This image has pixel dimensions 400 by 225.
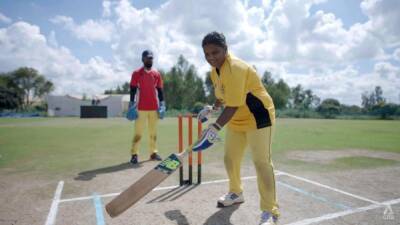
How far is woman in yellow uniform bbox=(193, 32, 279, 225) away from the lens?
10.6ft

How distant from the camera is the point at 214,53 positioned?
3.43 meters

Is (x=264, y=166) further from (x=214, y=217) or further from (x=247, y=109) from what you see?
(x=214, y=217)

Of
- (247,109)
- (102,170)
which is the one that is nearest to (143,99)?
(102,170)

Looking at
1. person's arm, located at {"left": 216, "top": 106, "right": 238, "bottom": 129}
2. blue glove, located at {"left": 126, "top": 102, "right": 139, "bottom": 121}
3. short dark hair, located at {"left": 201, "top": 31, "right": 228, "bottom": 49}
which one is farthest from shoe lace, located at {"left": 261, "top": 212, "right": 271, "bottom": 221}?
blue glove, located at {"left": 126, "top": 102, "right": 139, "bottom": 121}

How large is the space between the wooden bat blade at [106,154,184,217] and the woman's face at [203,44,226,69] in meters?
1.23

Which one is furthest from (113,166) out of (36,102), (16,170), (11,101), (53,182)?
(36,102)

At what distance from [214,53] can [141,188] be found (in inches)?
69.6

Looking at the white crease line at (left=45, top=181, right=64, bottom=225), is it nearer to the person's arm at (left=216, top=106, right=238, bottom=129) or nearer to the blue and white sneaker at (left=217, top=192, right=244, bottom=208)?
the blue and white sneaker at (left=217, top=192, right=244, bottom=208)

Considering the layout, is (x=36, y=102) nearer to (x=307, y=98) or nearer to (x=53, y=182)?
(x=307, y=98)

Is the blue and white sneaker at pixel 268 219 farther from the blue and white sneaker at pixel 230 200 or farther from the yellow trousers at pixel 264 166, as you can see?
the blue and white sneaker at pixel 230 200

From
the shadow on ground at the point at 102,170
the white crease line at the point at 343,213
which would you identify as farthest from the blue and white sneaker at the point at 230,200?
the shadow on ground at the point at 102,170

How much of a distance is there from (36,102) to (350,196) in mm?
99269

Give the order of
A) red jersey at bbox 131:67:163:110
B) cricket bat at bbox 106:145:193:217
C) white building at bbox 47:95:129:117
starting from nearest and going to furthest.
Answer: cricket bat at bbox 106:145:193:217 → red jersey at bbox 131:67:163:110 → white building at bbox 47:95:129:117

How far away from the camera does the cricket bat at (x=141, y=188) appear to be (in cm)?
312
